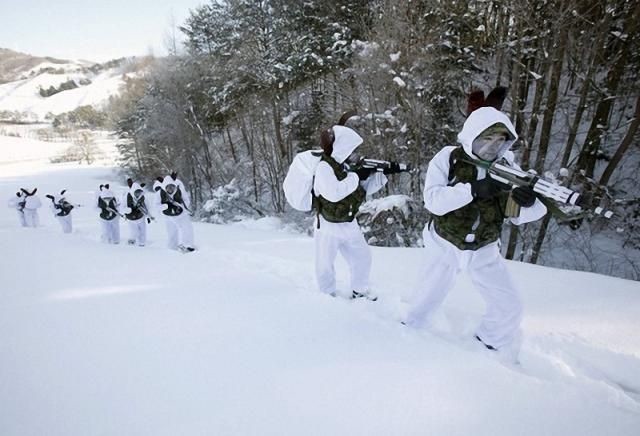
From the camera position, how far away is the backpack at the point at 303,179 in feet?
10.6

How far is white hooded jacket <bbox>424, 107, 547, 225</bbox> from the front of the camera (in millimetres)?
2109

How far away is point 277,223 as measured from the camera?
Result: 42.6ft

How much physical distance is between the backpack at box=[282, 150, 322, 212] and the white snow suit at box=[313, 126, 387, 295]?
93mm

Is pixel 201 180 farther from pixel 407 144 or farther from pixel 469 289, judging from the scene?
pixel 469 289

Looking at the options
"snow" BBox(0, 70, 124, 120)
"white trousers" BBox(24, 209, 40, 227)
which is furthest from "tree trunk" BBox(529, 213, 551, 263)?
"snow" BBox(0, 70, 124, 120)

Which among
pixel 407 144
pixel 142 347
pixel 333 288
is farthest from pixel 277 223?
pixel 142 347

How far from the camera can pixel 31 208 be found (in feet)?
42.5

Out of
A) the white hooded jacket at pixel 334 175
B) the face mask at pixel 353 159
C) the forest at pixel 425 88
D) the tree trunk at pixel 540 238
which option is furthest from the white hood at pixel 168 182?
the tree trunk at pixel 540 238

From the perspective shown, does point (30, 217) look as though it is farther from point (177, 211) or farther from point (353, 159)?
point (353, 159)

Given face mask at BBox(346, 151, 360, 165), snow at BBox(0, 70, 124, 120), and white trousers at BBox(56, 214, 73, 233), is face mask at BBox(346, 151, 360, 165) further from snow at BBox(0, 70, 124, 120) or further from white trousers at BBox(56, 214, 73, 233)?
snow at BBox(0, 70, 124, 120)

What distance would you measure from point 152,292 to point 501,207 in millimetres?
3258

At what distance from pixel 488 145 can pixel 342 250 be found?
1827mm

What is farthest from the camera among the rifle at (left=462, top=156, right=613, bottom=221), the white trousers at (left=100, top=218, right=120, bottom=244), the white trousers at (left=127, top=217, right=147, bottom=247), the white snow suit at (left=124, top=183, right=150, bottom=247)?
the white trousers at (left=100, top=218, right=120, bottom=244)

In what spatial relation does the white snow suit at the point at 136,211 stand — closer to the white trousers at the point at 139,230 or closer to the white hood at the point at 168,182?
the white trousers at the point at 139,230
